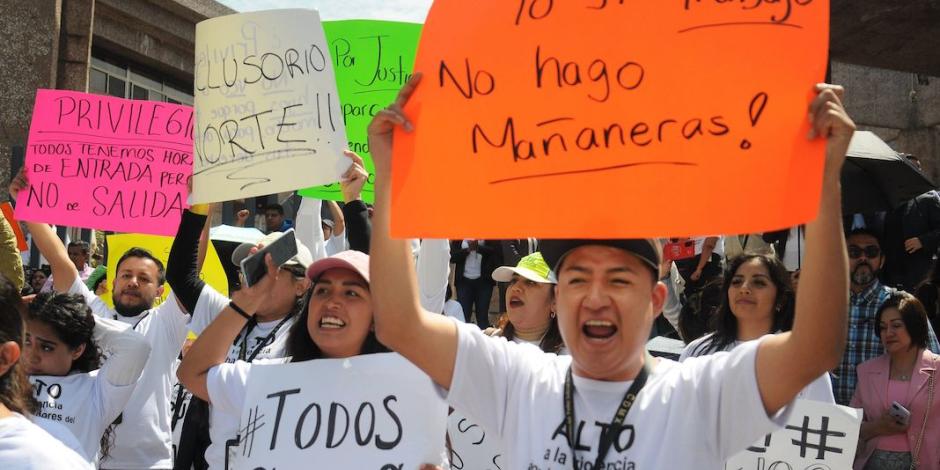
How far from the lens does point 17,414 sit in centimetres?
234

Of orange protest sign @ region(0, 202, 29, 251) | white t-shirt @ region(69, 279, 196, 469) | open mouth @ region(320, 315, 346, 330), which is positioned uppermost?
orange protest sign @ region(0, 202, 29, 251)

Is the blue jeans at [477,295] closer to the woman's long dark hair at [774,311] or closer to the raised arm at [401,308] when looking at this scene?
the woman's long dark hair at [774,311]

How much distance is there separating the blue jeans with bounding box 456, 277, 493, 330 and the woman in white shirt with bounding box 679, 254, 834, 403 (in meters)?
5.32

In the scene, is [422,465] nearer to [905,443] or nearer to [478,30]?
[478,30]

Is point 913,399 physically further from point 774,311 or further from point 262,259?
point 262,259

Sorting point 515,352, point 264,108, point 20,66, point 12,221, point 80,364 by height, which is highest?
point 20,66

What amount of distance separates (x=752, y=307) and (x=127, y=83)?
16273mm

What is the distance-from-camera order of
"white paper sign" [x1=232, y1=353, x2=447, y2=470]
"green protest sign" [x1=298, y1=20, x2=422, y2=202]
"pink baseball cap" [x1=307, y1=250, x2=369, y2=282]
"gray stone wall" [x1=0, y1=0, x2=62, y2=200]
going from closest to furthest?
"white paper sign" [x1=232, y1=353, x2=447, y2=470] → "pink baseball cap" [x1=307, y1=250, x2=369, y2=282] → "green protest sign" [x1=298, y1=20, x2=422, y2=202] → "gray stone wall" [x1=0, y1=0, x2=62, y2=200]

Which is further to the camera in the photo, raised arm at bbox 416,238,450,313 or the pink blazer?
the pink blazer

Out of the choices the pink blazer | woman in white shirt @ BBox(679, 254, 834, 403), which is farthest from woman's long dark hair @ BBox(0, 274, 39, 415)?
the pink blazer

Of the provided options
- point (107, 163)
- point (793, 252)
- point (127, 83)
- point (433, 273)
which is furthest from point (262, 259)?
point (127, 83)

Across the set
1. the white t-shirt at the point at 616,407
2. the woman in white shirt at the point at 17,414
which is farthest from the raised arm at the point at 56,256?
the white t-shirt at the point at 616,407

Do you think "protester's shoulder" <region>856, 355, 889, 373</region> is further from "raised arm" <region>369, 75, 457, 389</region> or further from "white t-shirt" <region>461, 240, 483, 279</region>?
"white t-shirt" <region>461, 240, 483, 279</region>

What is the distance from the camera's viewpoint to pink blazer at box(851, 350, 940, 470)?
542 centimetres
